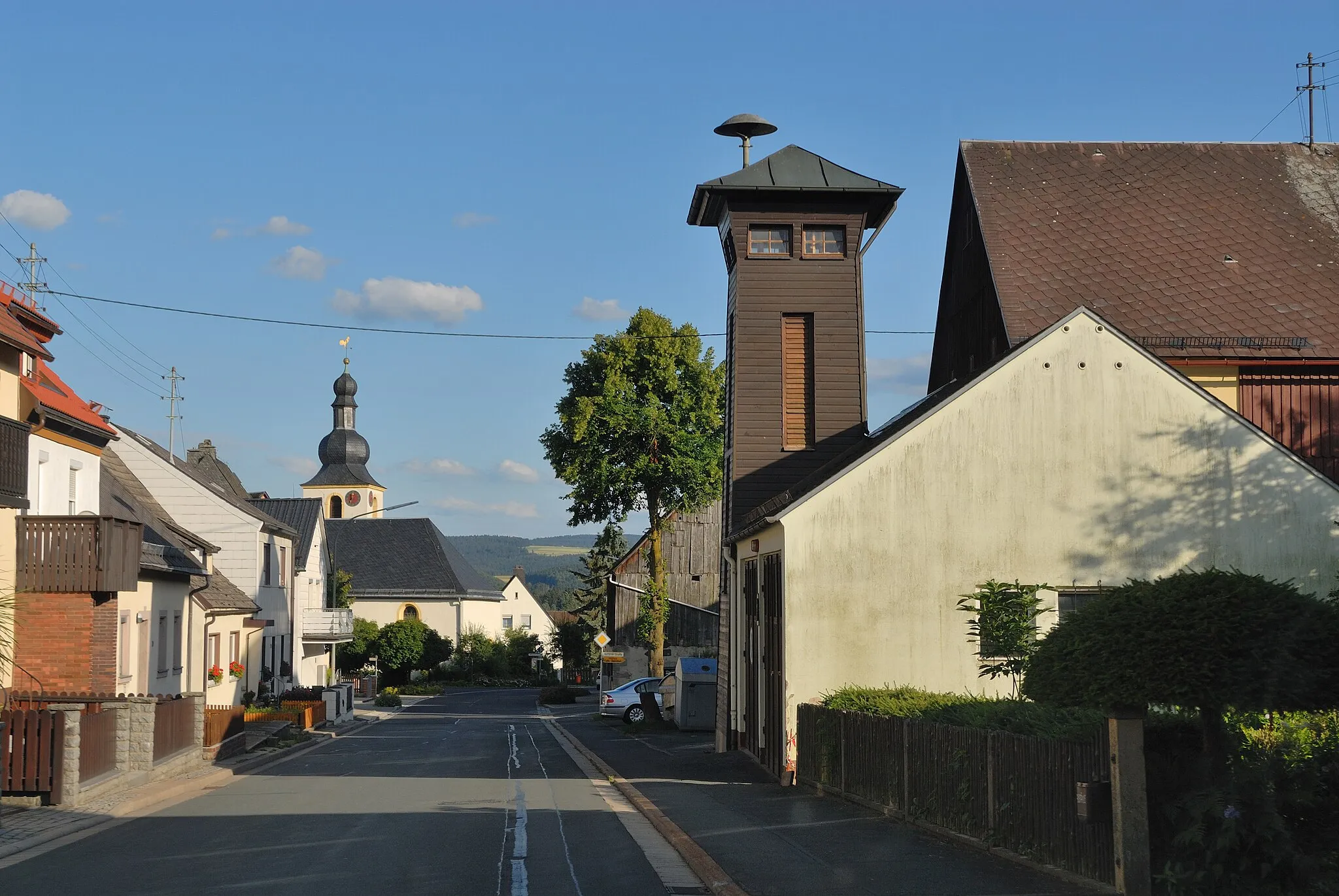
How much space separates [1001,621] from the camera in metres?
18.8

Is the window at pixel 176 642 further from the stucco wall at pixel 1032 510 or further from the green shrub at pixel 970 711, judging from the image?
the green shrub at pixel 970 711

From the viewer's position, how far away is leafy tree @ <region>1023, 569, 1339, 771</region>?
351 inches

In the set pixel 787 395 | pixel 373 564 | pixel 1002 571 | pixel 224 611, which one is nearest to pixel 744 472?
pixel 787 395

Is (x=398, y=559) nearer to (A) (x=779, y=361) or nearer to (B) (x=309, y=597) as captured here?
(B) (x=309, y=597)

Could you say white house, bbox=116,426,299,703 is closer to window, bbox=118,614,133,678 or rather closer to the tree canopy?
window, bbox=118,614,133,678

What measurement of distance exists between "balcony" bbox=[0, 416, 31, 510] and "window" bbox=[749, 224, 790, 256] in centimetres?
1323

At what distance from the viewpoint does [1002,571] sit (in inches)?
753

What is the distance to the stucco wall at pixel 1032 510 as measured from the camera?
Answer: 62.3 feet

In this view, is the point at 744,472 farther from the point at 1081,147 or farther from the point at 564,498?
the point at 564,498

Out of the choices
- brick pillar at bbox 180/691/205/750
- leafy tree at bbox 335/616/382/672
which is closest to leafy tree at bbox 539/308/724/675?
brick pillar at bbox 180/691/205/750

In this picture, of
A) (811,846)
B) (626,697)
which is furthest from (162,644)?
(811,846)

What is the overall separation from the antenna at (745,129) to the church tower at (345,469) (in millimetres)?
90680

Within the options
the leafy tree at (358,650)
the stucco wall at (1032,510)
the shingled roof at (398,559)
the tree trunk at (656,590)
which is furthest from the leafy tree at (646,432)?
the shingled roof at (398,559)

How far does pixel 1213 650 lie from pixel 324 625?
51.7 m
